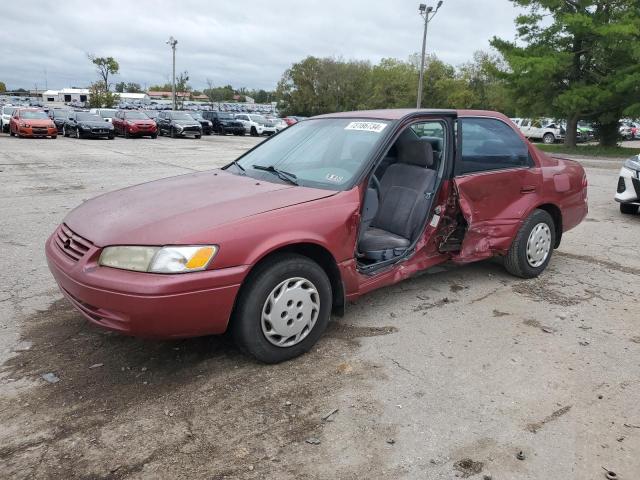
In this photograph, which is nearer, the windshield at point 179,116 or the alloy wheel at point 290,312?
the alloy wheel at point 290,312

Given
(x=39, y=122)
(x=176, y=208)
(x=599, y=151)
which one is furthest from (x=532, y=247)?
(x=39, y=122)

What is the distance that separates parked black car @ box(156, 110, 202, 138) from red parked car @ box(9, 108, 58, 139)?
6.62 m

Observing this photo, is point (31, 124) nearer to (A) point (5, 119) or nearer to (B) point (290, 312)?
(A) point (5, 119)

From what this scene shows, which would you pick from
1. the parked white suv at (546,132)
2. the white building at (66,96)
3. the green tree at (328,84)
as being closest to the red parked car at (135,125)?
the parked white suv at (546,132)

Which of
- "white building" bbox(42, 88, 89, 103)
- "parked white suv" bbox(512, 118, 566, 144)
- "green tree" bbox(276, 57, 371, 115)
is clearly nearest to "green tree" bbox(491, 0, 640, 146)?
"parked white suv" bbox(512, 118, 566, 144)

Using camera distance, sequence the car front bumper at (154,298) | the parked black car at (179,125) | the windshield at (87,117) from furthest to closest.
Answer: the parked black car at (179,125) < the windshield at (87,117) < the car front bumper at (154,298)

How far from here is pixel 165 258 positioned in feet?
9.29

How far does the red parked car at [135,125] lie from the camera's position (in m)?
27.6

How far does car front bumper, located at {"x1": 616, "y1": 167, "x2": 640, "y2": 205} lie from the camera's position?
308 inches

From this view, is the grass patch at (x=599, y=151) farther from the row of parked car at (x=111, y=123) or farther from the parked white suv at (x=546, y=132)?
the row of parked car at (x=111, y=123)

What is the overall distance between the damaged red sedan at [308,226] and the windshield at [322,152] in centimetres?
1

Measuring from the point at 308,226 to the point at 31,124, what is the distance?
25.3 m

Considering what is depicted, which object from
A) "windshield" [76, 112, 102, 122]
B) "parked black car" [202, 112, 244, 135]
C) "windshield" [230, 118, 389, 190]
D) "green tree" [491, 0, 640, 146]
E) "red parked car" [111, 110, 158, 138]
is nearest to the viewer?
"windshield" [230, 118, 389, 190]

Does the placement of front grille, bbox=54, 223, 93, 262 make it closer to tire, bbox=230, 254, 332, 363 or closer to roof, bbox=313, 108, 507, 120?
tire, bbox=230, 254, 332, 363
